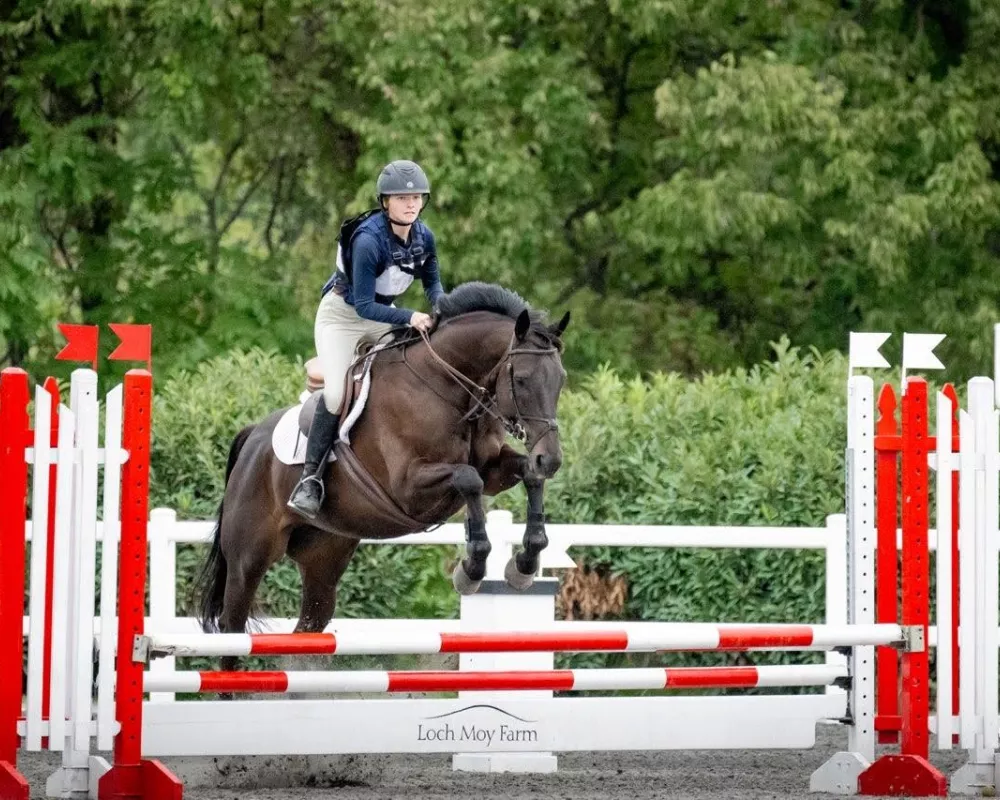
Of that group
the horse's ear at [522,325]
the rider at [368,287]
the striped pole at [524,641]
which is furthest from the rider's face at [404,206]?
the striped pole at [524,641]

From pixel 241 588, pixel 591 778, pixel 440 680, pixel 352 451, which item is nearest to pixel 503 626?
pixel 591 778

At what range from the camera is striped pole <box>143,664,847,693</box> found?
5426 millimetres

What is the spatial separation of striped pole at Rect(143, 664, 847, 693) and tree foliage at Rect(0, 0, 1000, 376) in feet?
28.6

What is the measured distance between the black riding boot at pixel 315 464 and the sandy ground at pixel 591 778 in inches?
43.8

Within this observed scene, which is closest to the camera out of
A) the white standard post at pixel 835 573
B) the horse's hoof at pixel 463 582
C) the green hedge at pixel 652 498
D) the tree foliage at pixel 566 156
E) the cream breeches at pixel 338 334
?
the horse's hoof at pixel 463 582

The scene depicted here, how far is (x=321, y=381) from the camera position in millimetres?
7430

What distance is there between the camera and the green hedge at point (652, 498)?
29.3 feet

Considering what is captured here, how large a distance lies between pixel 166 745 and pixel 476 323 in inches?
76.8

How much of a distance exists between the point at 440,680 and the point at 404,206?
75.3 inches

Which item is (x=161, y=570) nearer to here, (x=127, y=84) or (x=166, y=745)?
(x=166, y=745)

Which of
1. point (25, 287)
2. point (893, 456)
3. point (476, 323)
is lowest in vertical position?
point (893, 456)

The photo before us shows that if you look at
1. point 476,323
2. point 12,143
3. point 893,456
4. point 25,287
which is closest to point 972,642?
point 893,456

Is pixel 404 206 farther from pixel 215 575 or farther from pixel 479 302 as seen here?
pixel 215 575

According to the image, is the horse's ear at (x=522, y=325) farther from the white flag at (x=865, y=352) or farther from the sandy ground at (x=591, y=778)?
the sandy ground at (x=591, y=778)
